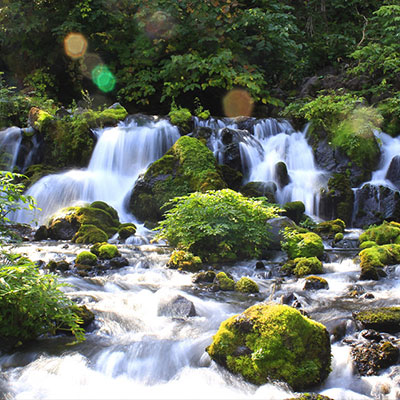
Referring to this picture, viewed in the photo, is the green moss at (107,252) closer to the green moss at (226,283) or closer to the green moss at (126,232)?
the green moss at (126,232)

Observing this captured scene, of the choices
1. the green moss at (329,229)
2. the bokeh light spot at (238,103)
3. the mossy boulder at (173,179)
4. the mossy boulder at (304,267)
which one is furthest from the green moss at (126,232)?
the bokeh light spot at (238,103)

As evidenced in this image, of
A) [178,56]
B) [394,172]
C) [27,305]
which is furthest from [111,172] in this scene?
[27,305]

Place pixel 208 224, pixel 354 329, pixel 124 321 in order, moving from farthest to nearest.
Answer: pixel 208 224, pixel 124 321, pixel 354 329

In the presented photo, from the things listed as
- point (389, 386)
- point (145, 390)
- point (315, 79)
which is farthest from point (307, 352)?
point (315, 79)

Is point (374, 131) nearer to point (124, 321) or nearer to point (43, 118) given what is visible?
point (43, 118)

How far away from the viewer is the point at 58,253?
27.7 feet

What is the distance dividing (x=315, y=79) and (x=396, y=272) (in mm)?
14498

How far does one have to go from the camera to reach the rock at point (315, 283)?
661 centimetres

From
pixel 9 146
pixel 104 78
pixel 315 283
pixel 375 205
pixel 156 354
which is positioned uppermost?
pixel 104 78

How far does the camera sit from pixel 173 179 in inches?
482

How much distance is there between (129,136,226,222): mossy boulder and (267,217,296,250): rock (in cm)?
258

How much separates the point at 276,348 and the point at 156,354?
1303 millimetres

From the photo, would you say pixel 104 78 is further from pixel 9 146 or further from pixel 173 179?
pixel 173 179

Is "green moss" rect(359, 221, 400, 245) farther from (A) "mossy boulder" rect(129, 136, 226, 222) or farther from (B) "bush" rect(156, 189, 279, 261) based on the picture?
(A) "mossy boulder" rect(129, 136, 226, 222)
